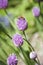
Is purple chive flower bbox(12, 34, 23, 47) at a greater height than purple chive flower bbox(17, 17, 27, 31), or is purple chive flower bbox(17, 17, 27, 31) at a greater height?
purple chive flower bbox(17, 17, 27, 31)

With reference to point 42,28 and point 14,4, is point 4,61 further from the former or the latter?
point 14,4

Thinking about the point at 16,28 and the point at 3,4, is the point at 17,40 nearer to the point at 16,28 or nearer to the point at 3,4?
the point at 3,4

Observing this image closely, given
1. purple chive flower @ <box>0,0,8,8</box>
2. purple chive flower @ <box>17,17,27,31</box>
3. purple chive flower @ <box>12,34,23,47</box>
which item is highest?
purple chive flower @ <box>0,0,8,8</box>

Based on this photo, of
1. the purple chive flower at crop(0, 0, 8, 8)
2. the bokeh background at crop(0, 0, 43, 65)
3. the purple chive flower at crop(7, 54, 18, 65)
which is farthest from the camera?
the bokeh background at crop(0, 0, 43, 65)

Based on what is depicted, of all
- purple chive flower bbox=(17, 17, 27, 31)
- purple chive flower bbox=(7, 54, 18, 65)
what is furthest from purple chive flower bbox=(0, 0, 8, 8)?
purple chive flower bbox=(7, 54, 18, 65)

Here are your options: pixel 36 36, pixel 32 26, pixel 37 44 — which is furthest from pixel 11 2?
pixel 37 44

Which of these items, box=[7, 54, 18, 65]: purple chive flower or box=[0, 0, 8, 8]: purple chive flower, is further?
box=[0, 0, 8, 8]: purple chive flower

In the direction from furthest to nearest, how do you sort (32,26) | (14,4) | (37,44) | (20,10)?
(14,4) → (20,10) → (32,26) → (37,44)

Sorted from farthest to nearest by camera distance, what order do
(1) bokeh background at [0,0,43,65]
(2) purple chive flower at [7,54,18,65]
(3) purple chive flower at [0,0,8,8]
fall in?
(1) bokeh background at [0,0,43,65] → (3) purple chive flower at [0,0,8,8] → (2) purple chive flower at [7,54,18,65]

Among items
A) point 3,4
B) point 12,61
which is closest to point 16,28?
point 3,4

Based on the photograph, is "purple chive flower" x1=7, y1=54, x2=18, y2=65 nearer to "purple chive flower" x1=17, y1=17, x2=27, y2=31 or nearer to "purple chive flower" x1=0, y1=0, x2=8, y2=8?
"purple chive flower" x1=17, y1=17, x2=27, y2=31
